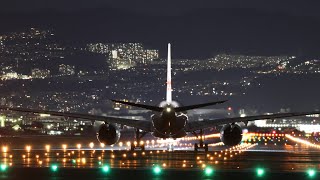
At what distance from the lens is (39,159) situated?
67312 mm

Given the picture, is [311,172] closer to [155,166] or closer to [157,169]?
[157,169]

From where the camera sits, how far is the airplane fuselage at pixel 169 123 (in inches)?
3223

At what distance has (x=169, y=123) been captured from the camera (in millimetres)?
82750

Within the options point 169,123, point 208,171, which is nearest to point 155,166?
point 208,171

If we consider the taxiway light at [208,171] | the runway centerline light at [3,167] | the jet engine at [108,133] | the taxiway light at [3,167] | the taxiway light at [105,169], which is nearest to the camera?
the taxiway light at [208,171]

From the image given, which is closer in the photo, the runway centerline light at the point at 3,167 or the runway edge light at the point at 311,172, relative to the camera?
the runway edge light at the point at 311,172

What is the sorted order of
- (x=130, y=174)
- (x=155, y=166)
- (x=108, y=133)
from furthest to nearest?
1. (x=108, y=133)
2. (x=155, y=166)
3. (x=130, y=174)

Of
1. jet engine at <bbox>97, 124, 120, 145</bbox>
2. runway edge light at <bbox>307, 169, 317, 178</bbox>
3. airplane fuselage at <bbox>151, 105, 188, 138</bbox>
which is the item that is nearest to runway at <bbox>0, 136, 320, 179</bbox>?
runway edge light at <bbox>307, 169, 317, 178</bbox>

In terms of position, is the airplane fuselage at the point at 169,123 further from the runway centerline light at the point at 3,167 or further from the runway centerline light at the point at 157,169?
the runway centerline light at the point at 3,167

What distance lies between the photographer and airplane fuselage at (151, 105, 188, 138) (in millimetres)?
81875

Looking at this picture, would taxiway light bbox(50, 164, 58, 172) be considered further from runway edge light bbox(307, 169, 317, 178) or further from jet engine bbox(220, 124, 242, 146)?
jet engine bbox(220, 124, 242, 146)

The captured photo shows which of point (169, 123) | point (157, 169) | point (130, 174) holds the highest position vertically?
point (169, 123)

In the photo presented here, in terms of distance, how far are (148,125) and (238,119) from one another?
7513mm

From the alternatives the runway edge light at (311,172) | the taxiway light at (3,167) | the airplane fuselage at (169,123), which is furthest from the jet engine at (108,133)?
the runway edge light at (311,172)
